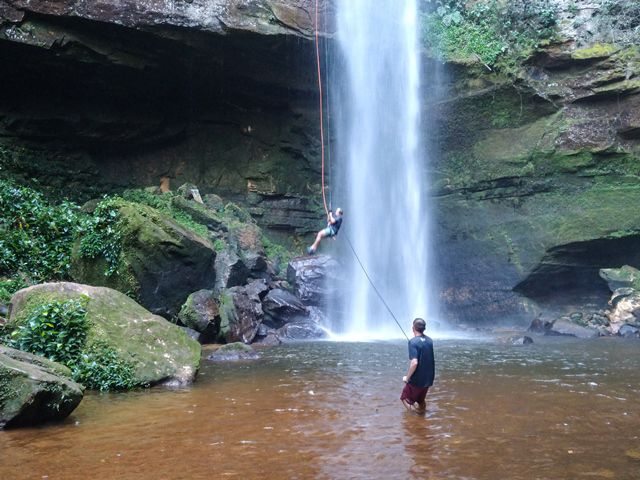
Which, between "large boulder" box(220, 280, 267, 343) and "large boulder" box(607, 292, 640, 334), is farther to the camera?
"large boulder" box(607, 292, 640, 334)

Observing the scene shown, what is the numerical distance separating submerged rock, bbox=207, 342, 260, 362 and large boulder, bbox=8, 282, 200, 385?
2020 mm

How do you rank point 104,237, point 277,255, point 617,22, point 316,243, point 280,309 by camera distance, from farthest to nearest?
point 277,255, point 617,22, point 280,309, point 104,237, point 316,243

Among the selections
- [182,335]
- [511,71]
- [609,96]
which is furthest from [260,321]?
[609,96]

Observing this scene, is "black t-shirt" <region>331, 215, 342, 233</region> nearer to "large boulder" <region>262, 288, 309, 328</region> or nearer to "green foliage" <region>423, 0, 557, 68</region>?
"large boulder" <region>262, 288, 309, 328</region>

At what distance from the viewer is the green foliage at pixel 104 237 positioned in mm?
11227

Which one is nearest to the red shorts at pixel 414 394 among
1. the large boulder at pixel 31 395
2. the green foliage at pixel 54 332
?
the large boulder at pixel 31 395

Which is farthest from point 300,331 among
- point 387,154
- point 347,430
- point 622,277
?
point 622,277

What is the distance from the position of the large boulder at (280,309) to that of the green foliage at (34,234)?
4803 millimetres

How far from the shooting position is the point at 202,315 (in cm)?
1186

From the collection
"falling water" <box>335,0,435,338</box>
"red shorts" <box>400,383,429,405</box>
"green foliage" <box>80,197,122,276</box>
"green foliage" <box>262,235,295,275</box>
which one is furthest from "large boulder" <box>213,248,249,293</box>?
"red shorts" <box>400,383,429,405</box>

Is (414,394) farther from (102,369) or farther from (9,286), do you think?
(9,286)

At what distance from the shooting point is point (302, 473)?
3994mm

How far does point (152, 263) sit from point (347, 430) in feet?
24.1

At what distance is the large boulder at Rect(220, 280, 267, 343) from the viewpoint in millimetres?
12516
